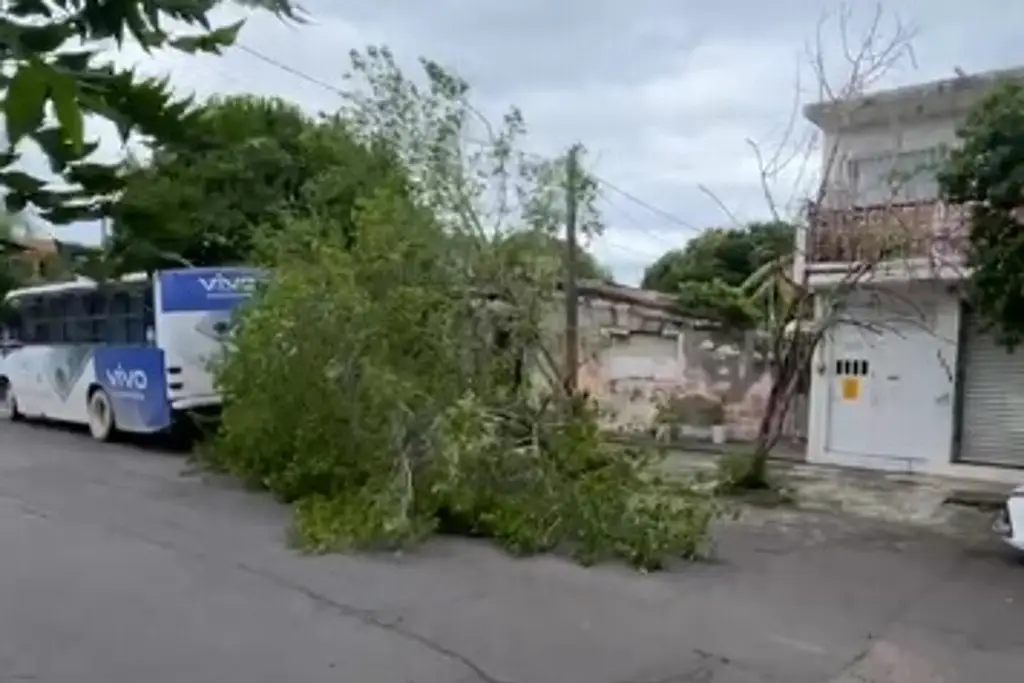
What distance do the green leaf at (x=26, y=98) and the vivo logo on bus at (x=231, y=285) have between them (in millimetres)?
11230

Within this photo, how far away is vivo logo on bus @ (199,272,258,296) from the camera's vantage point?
12.0 meters

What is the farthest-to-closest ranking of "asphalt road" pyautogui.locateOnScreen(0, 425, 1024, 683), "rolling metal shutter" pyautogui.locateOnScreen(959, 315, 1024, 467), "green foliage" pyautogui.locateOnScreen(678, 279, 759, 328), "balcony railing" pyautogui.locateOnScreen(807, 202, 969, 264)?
1. "green foliage" pyautogui.locateOnScreen(678, 279, 759, 328)
2. "rolling metal shutter" pyautogui.locateOnScreen(959, 315, 1024, 467)
3. "balcony railing" pyautogui.locateOnScreen(807, 202, 969, 264)
4. "asphalt road" pyautogui.locateOnScreen(0, 425, 1024, 683)

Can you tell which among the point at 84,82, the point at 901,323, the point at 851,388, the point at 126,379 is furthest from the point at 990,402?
the point at 84,82

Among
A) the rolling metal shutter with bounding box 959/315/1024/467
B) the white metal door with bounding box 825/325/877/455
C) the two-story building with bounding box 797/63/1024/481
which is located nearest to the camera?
the two-story building with bounding box 797/63/1024/481

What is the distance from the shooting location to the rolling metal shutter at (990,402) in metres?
12.9

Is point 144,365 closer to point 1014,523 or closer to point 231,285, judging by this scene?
point 231,285

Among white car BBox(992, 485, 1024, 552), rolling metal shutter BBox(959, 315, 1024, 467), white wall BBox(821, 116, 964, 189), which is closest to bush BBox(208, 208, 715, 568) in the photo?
white car BBox(992, 485, 1024, 552)

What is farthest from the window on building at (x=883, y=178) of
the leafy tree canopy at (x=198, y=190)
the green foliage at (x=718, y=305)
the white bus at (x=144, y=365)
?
the leafy tree canopy at (x=198, y=190)

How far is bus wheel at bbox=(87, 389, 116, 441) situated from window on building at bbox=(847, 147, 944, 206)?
1264 cm

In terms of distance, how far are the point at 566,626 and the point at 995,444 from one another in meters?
9.40

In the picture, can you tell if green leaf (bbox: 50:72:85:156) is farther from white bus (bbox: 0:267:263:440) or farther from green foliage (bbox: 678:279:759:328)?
green foliage (bbox: 678:279:759:328)

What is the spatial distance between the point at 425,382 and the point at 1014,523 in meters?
5.60

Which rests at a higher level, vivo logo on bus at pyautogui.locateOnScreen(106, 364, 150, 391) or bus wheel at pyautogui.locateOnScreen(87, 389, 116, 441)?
vivo logo on bus at pyautogui.locateOnScreen(106, 364, 150, 391)

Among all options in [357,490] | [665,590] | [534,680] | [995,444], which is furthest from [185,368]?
[995,444]
